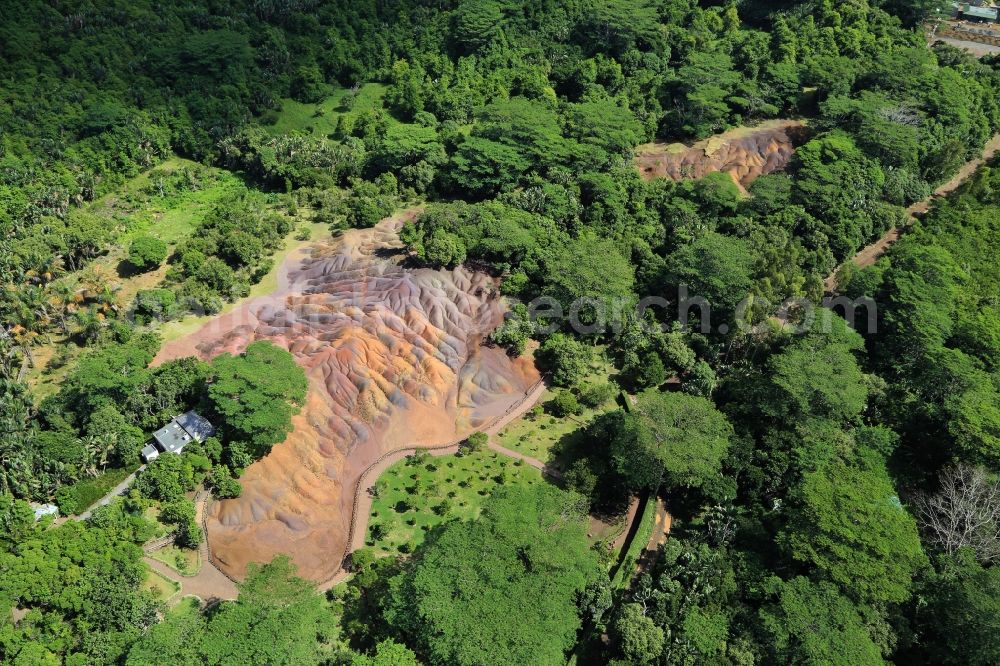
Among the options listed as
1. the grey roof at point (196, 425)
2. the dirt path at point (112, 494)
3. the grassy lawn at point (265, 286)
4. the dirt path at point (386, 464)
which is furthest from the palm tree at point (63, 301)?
the dirt path at point (386, 464)

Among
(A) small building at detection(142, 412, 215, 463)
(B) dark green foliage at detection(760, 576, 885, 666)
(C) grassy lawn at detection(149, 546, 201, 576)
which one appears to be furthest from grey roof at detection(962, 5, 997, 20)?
(C) grassy lawn at detection(149, 546, 201, 576)

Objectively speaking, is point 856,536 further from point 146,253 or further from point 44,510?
point 146,253

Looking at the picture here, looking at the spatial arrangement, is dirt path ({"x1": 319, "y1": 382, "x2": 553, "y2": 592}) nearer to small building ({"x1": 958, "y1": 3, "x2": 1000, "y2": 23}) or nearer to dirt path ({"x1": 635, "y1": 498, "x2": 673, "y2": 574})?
dirt path ({"x1": 635, "y1": 498, "x2": 673, "y2": 574})

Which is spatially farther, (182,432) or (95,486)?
(182,432)

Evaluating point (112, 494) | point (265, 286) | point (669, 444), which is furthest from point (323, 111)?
point (669, 444)

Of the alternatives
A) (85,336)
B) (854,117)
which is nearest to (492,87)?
(854,117)

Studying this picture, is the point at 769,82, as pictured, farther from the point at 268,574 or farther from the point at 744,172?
the point at 268,574
